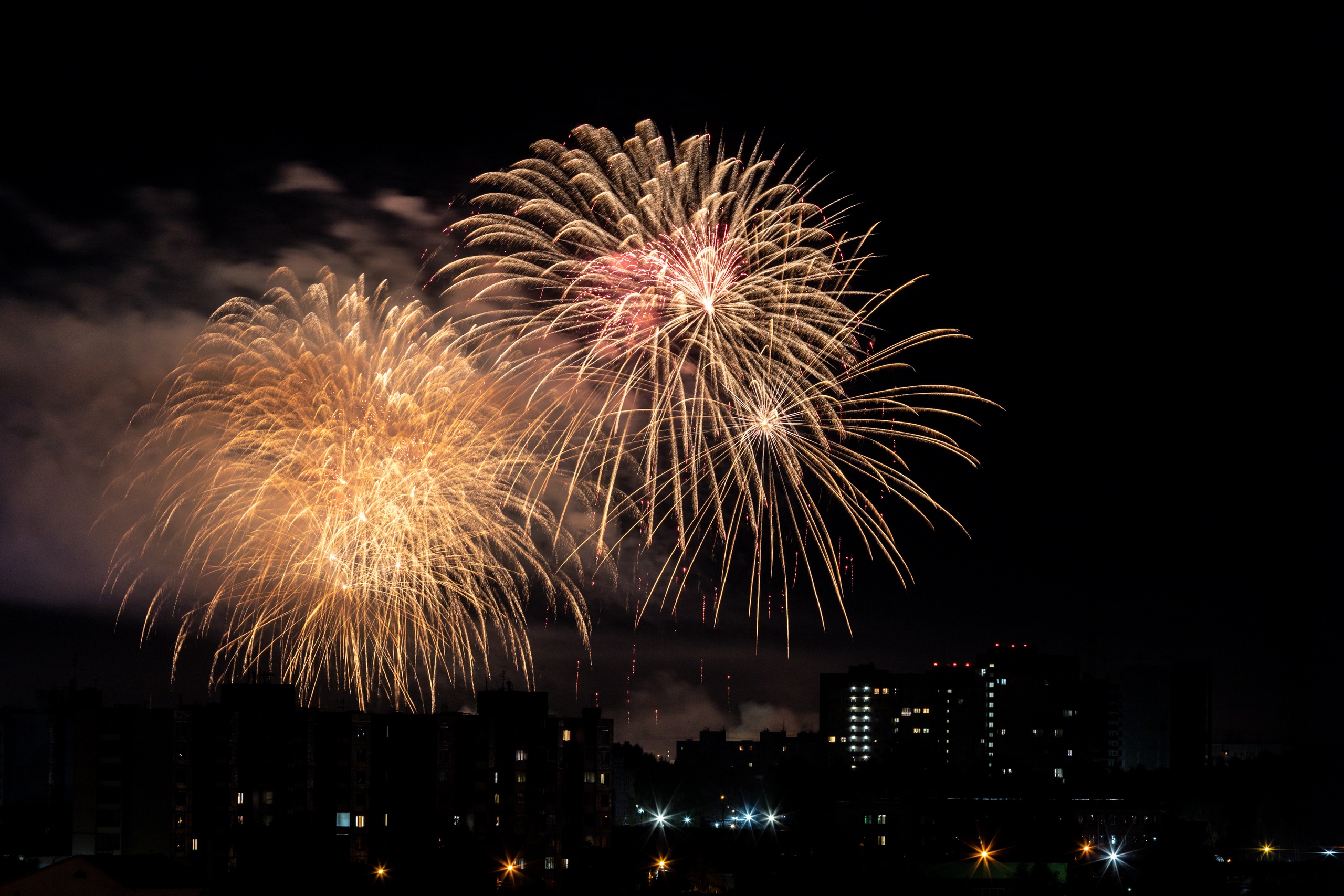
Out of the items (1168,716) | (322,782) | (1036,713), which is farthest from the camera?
(1168,716)

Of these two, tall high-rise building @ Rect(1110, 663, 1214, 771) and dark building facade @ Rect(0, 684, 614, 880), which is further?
tall high-rise building @ Rect(1110, 663, 1214, 771)

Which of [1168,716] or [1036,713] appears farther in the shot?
[1168,716]

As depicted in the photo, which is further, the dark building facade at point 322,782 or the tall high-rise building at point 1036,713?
the tall high-rise building at point 1036,713

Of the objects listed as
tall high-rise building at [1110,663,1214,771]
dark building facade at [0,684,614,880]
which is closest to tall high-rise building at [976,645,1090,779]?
tall high-rise building at [1110,663,1214,771]

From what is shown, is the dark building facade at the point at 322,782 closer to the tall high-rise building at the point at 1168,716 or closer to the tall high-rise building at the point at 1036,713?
the tall high-rise building at the point at 1036,713

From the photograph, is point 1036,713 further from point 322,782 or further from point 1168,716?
point 322,782

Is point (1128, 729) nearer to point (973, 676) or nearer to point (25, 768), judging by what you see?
point (973, 676)

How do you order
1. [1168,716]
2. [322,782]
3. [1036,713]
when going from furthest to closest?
[1168,716] < [1036,713] < [322,782]

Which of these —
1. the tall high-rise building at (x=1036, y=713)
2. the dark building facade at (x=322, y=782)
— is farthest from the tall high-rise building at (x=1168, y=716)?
the dark building facade at (x=322, y=782)


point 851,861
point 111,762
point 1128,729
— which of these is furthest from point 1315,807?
point 1128,729

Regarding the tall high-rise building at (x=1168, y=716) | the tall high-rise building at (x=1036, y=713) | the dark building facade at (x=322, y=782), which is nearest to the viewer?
the dark building facade at (x=322, y=782)

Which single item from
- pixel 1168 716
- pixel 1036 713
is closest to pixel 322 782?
pixel 1036 713

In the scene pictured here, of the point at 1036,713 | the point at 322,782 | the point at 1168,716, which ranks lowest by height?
the point at 1168,716

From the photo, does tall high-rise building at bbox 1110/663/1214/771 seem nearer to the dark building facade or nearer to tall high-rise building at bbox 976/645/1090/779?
tall high-rise building at bbox 976/645/1090/779
